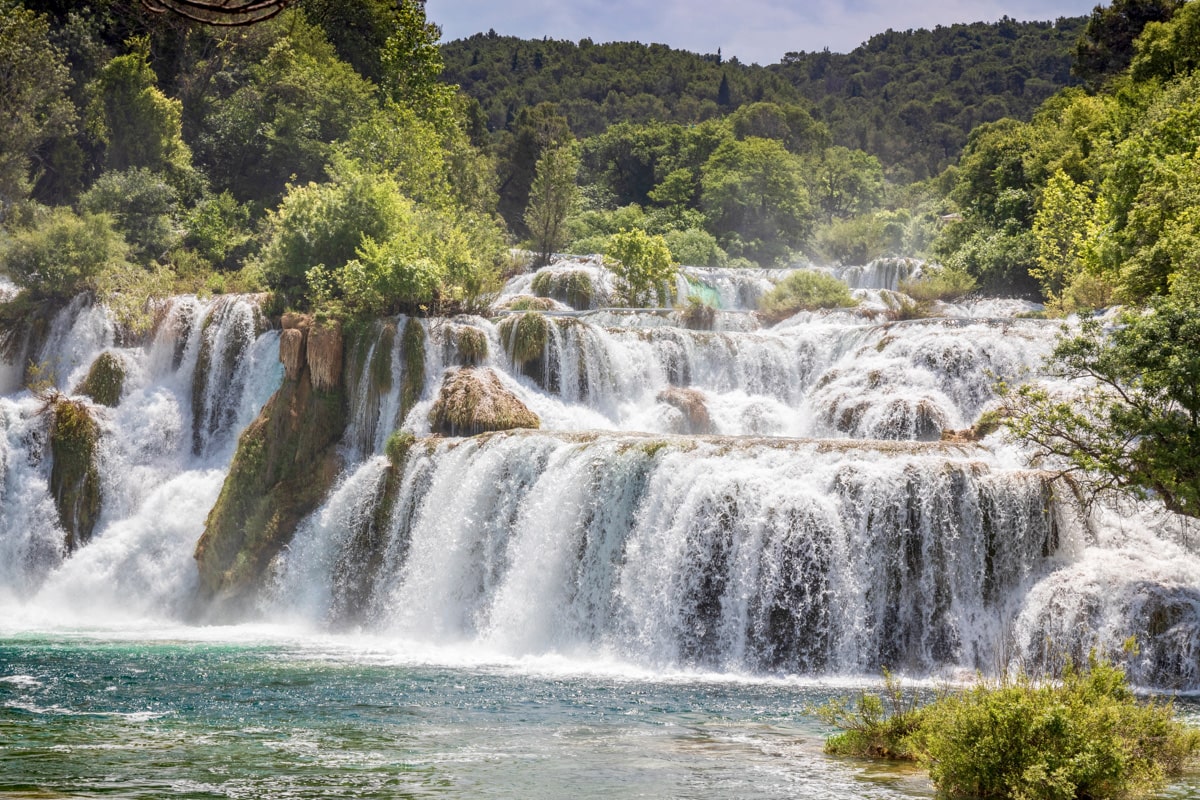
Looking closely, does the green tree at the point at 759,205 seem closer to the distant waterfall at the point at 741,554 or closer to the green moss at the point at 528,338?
the green moss at the point at 528,338

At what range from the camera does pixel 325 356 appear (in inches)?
1151

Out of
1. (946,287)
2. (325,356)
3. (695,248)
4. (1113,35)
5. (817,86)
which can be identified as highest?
(817,86)

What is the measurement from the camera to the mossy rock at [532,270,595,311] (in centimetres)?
4250

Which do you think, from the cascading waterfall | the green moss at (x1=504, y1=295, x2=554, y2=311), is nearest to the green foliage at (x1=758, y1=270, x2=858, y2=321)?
the green moss at (x1=504, y1=295, x2=554, y2=311)

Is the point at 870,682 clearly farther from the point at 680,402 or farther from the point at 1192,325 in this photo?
the point at 680,402

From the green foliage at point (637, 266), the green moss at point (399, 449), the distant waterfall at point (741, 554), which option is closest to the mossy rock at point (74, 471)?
the green moss at point (399, 449)

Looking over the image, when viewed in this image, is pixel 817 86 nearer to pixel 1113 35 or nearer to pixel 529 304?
pixel 1113 35

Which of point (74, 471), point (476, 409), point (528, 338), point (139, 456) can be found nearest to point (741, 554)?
point (476, 409)

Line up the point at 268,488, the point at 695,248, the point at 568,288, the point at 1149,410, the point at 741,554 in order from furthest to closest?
1. the point at 695,248
2. the point at 568,288
3. the point at 268,488
4. the point at 741,554
5. the point at 1149,410

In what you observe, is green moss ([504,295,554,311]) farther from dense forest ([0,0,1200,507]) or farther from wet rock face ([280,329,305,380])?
wet rock face ([280,329,305,380])

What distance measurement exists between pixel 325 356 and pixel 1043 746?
2256cm

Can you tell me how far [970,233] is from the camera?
46.9m

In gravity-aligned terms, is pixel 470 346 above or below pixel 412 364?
above

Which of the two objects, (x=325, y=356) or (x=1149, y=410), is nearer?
(x=1149, y=410)
